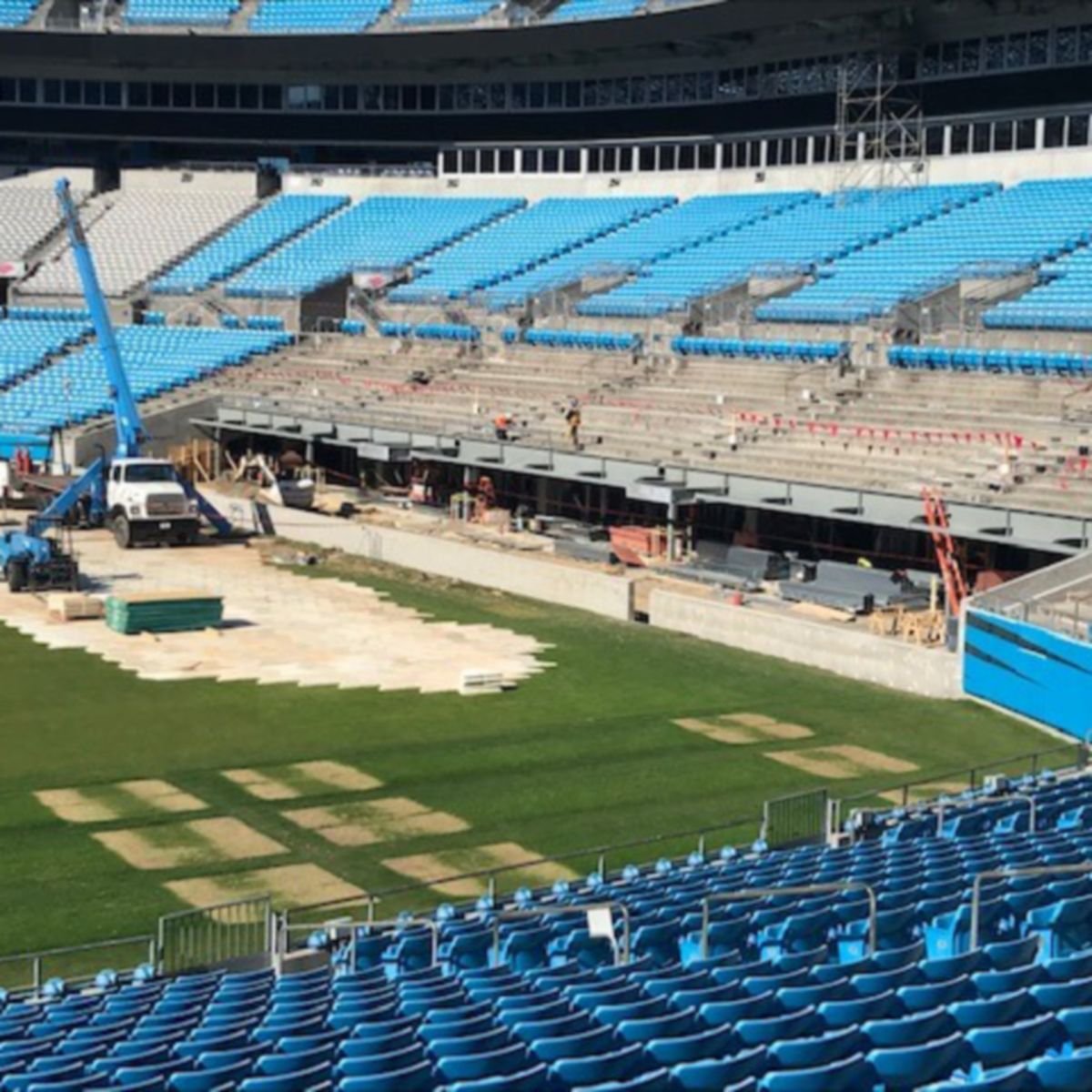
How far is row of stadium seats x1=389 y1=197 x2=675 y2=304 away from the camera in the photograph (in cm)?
6259

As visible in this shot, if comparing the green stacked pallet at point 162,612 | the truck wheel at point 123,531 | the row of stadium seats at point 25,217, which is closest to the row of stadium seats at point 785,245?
the truck wheel at point 123,531

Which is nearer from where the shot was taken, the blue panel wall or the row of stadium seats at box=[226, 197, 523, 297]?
the blue panel wall

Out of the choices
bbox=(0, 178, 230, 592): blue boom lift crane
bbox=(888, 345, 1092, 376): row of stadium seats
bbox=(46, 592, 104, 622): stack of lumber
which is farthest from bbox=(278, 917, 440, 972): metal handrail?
bbox=(888, 345, 1092, 376): row of stadium seats

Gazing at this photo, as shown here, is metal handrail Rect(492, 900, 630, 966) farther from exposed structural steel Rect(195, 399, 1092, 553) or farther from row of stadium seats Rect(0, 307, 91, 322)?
row of stadium seats Rect(0, 307, 91, 322)

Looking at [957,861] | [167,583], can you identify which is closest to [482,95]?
[167,583]

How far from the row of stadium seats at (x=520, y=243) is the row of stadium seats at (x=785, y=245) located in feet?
18.1

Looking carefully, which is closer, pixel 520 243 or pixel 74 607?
pixel 74 607

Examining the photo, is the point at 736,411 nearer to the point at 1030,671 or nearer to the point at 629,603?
the point at 629,603

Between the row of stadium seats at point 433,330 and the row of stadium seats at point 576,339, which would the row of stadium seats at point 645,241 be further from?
the row of stadium seats at point 576,339

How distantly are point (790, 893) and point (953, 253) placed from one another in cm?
3761

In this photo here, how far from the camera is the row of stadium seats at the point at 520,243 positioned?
205ft

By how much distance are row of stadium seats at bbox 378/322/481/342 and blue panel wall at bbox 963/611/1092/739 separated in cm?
3151

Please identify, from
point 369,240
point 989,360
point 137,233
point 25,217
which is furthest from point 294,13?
point 989,360

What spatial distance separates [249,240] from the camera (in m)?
70.9
